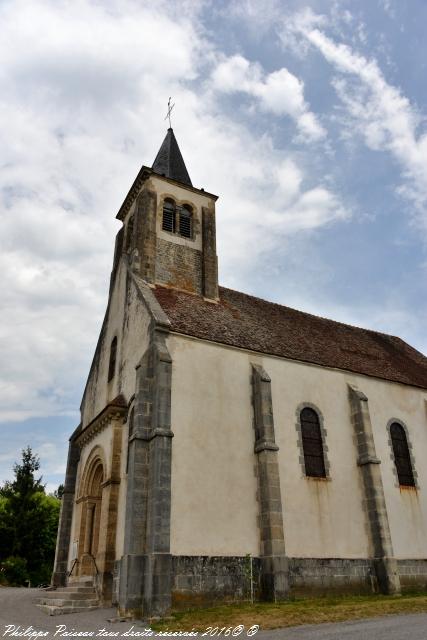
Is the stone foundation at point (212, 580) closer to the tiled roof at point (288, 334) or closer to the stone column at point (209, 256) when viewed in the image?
the tiled roof at point (288, 334)

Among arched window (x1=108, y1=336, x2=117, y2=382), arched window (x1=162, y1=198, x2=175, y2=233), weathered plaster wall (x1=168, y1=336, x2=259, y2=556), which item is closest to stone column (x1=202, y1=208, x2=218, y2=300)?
arched window (x1=162, y1=198, x2=175, y2=233)

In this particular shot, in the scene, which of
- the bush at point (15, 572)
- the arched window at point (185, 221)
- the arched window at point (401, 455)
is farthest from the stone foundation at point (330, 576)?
the bush at point (15, 572)

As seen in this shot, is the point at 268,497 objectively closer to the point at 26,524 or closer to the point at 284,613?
the point at 284,613

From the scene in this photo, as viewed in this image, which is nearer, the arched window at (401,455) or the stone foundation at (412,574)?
the stone foundation at (412,574)

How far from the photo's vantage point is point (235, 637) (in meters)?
8.46

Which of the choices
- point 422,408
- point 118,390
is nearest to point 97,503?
point 118,390

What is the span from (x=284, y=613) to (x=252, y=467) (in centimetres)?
431

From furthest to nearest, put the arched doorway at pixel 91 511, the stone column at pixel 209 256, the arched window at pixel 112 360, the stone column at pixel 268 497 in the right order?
the stone column at pixel 209 256 < the arched window at pixel 112 360 < the arched doorway at pixel 91 511 < the stone column at pixel 268 497

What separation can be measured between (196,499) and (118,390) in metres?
5.35

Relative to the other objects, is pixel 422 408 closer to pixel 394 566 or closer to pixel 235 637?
pixel 394 566

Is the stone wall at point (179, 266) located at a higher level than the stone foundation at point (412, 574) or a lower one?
higher

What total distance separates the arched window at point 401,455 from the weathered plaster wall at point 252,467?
1.34ft

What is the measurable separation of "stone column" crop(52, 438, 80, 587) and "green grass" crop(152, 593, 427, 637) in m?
7.90

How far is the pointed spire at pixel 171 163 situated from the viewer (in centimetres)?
2298
